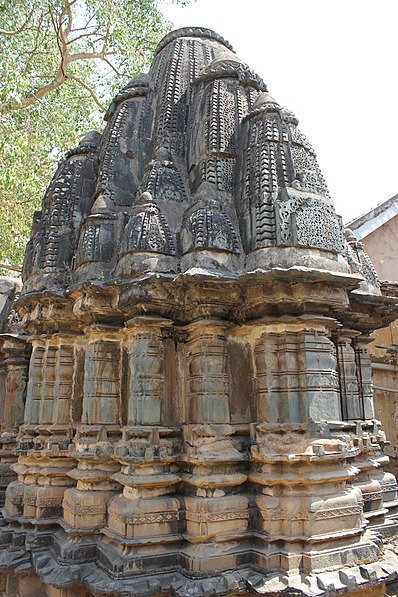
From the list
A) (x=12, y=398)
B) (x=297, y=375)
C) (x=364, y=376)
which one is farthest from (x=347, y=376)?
(x=12, y=398)

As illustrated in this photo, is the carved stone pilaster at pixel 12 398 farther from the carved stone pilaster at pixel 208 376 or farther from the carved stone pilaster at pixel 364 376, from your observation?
the carved stone pilaster at pixel 364 376

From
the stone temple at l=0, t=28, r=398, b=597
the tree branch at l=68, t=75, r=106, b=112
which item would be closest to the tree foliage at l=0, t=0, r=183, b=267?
the tree branch at l=68, t=75, r=106, b=112

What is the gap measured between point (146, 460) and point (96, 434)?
0.89 meters

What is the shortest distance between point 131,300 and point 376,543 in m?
3.25

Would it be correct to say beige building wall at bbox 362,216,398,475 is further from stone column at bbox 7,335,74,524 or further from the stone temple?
stone column at bbox 7,335,74,524

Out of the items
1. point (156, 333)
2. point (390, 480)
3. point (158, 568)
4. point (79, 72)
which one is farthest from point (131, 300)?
point (79, 72)

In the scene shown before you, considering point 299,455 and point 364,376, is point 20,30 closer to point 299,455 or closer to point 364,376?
point 364,376

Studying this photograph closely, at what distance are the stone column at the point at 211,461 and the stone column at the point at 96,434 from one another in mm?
880

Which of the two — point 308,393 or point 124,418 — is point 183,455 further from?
point 308,393

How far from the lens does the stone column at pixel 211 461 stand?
4.61 meters

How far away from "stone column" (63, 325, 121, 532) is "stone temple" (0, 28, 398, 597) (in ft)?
0.07

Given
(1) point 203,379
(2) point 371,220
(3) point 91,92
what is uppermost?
(3) point 91,92

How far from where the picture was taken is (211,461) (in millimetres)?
4770

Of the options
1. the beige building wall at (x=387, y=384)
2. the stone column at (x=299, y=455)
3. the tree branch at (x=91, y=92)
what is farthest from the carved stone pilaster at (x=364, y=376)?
the tree branch at (x=91, y=92)
